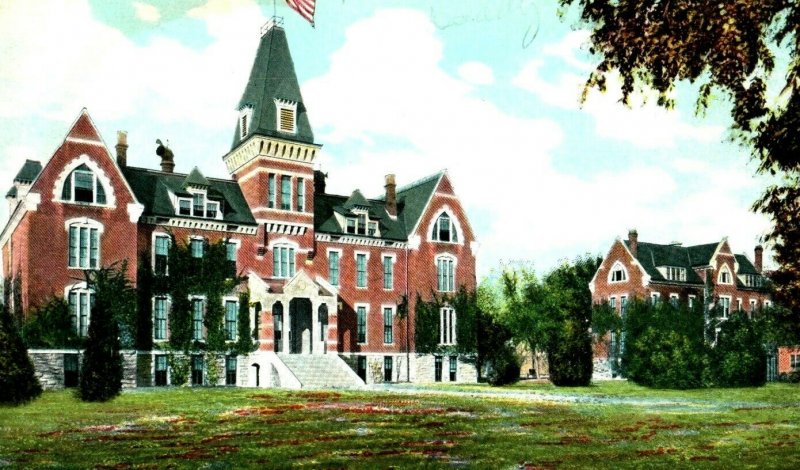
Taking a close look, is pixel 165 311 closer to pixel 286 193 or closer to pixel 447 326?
pixel 286 193

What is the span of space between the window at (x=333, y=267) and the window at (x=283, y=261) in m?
2.61

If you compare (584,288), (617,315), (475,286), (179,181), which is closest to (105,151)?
(179,181)

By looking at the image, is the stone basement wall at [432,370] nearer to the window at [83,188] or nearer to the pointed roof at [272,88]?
the pointed roof at [272,88]

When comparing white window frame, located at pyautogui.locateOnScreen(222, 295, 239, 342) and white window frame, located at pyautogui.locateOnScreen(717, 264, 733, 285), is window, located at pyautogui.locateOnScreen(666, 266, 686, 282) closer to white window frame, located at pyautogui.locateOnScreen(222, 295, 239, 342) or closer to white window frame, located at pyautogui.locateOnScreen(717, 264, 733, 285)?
white window frame, located at pyautogui.locateOnScreen(717, 264, 733, 285)

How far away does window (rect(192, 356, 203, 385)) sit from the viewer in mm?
43562

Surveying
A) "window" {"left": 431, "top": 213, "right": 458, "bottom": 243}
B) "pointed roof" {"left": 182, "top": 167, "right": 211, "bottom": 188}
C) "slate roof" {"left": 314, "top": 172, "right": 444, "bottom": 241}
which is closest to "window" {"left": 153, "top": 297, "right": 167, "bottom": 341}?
"pointed roof" {"left": 182, "top": 167, "right": 211, "bottom": 188}

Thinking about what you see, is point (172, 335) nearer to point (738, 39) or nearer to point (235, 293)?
point (235, 293)

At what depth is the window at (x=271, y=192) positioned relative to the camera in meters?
46.9

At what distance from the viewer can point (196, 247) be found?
44625 mm

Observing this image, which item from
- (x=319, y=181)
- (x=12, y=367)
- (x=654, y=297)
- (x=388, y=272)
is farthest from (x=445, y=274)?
(x=12, y=367)

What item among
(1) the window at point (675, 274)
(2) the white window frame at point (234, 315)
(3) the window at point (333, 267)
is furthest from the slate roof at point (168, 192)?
(1) the window at point (675, 274)

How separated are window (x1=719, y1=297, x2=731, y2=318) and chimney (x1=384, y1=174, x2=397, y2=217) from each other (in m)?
36.1

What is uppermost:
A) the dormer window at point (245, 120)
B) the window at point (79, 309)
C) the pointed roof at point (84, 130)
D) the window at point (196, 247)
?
the dormer window at point (245, 120)

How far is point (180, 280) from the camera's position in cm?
4359
